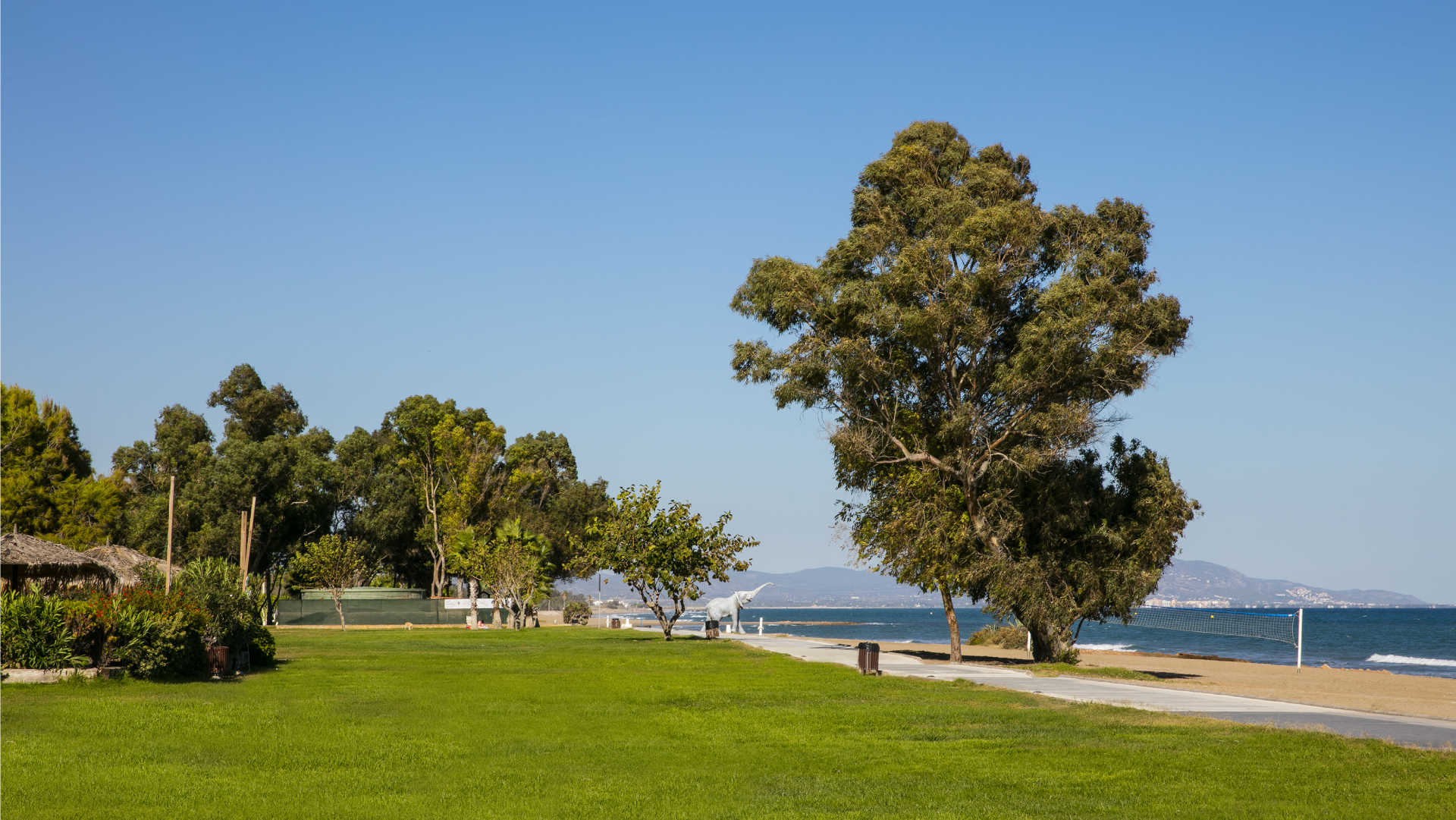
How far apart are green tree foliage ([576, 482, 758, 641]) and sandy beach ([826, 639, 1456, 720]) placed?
6.55m

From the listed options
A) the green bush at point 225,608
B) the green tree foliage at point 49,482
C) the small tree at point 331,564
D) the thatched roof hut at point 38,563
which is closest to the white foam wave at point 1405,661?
the small tree at point 331,564

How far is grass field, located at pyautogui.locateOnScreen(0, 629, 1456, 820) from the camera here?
1141 cm

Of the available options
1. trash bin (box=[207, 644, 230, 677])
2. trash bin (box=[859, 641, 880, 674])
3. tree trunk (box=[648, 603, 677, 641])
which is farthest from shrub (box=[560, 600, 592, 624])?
trash bin (box=[207, 644, 230, 677])

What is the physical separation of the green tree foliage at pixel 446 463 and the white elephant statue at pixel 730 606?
22.4m

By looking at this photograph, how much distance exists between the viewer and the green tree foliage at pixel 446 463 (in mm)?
75938

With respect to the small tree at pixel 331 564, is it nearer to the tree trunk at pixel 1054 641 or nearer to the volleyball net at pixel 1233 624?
the volleyball net at pixel 1233 624

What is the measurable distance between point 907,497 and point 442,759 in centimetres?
2270

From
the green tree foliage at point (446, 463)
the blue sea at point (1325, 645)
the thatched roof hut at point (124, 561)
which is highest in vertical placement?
the green tree foliage at point (446, 463)

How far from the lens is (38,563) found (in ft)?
100

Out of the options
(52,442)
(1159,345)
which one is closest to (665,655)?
(1159,345)

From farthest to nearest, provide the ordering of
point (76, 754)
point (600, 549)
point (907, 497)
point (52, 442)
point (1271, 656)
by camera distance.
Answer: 1. point (52, 442)
2. point (1271, 656)
3. point (600, 549)
4. point (907, 497)
5. point (76, 754)

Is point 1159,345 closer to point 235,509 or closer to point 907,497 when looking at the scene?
point 907,497

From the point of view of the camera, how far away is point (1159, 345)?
1328 inches

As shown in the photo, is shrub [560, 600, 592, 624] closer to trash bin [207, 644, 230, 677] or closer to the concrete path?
the concrete path
